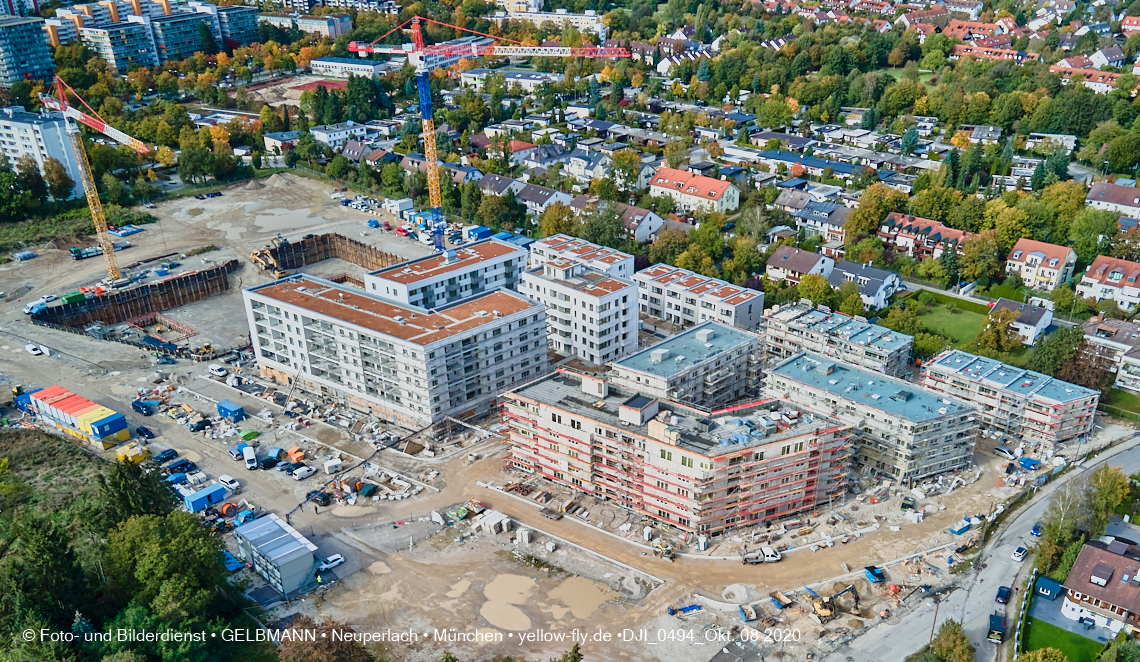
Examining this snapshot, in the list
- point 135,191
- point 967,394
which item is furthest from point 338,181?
point 967,394

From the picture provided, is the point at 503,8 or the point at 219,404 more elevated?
the point at 503,8

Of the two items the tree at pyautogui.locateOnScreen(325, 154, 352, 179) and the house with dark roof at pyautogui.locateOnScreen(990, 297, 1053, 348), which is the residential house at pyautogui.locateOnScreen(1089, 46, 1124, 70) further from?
the tree at pyautogui.locateOnScreen(325, 154, 352, 179)

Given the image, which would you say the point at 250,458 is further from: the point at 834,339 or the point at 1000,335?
the point at 1000,335

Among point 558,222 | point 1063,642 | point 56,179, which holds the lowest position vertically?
point 1063,642

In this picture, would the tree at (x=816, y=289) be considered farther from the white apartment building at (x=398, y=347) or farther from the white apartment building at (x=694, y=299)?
the white apartment building at (x=398, y=347)

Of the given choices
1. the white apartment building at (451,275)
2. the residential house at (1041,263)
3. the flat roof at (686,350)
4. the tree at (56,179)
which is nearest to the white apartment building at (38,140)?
the tree at (56,179)

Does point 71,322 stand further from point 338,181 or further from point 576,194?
point 576,194

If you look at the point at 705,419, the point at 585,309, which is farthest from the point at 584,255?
the point at 705,419
